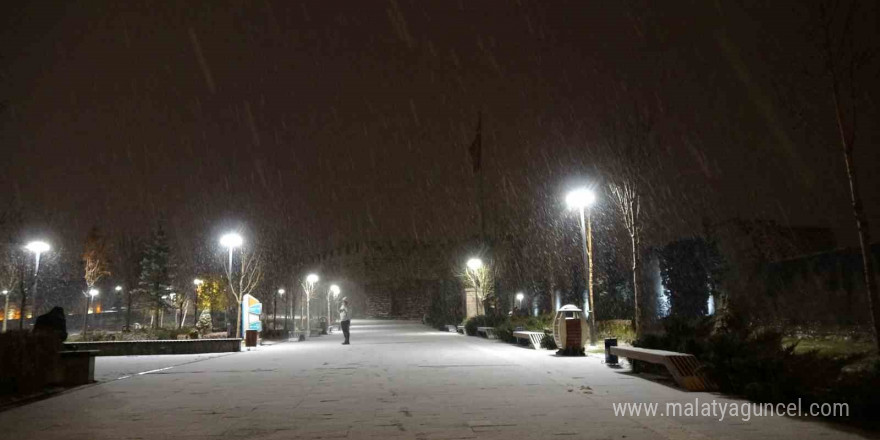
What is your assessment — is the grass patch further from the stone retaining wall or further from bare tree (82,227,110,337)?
bare tree (82,227,110,337)

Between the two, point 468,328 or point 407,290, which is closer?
point 468,328

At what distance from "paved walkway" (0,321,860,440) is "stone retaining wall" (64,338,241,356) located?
25.8ft

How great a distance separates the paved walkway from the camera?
7168mm

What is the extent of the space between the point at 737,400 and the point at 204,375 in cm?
1089

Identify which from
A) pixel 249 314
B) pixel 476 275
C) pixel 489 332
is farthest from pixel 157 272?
pixel 489 332

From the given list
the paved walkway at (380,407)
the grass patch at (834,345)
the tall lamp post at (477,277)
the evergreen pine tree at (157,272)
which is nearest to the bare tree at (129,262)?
the evergreen pine tree at (157,272)

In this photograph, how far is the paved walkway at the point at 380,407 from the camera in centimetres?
717

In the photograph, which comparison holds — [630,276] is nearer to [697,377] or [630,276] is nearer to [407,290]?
[697,377]

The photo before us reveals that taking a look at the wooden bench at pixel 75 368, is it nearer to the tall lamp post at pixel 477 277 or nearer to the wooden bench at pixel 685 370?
the wooden bench at pixel 685 370

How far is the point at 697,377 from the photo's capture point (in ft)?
34.2

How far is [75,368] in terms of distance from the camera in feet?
41.2

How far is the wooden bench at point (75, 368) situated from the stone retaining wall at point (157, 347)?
10337mm

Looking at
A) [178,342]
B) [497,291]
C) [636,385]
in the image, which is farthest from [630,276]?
[636,385]

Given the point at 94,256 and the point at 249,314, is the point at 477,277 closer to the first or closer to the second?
the point at 249,314
